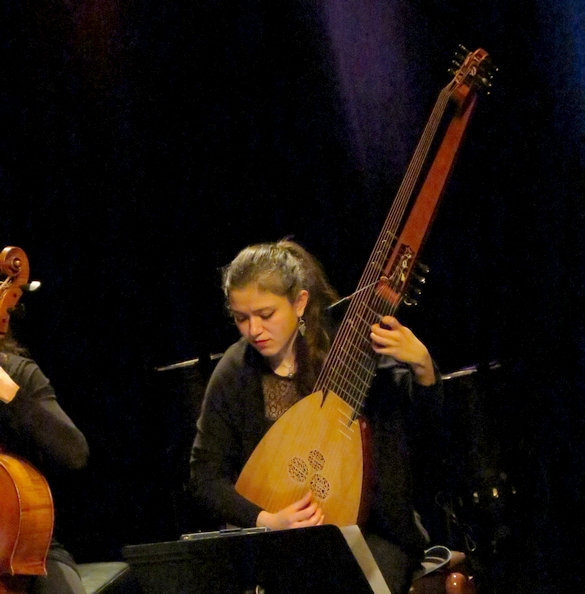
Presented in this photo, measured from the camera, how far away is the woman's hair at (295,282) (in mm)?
2178

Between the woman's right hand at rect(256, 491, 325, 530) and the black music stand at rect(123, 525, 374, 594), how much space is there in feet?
1.19

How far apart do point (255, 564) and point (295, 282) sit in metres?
0.87

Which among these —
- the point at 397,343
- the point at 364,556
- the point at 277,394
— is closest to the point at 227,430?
the point at 277,394

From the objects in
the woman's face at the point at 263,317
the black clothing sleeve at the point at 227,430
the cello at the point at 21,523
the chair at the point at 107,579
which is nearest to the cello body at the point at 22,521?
the cello at the point at 21,523

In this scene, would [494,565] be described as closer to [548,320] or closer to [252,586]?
[548,320]

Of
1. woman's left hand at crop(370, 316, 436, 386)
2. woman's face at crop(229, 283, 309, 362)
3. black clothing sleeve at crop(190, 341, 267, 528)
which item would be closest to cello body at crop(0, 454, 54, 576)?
black clothing sleeve at crop(190, 341, 267, 528)

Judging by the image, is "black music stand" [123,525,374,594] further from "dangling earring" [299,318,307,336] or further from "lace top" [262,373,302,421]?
"dangling earring" [299,318,307,336]

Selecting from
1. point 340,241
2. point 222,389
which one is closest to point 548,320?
point 340,241

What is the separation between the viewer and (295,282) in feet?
7.32

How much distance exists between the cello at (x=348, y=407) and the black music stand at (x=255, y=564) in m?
0.44

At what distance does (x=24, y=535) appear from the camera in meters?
1.96

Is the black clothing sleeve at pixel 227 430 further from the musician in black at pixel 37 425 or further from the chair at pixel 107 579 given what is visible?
the chair at pixel 107 579

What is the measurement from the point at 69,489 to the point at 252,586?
1.82m

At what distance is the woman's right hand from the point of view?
192cm
